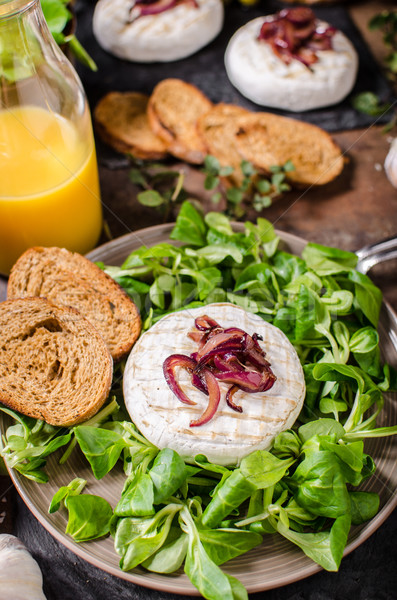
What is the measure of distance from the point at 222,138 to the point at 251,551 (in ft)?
6.74

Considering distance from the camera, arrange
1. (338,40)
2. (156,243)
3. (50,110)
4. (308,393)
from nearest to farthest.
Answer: (308,393) → (50,110) → (156,243) → (338,40)

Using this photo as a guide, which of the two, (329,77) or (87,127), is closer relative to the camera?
(87,127)

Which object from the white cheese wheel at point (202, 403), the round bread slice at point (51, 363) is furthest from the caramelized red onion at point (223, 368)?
the round bread slice at point (51, 363)

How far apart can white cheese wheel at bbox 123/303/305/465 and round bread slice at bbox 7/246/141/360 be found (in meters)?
0.15

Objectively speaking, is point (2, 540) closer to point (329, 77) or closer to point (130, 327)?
point (130, 327)

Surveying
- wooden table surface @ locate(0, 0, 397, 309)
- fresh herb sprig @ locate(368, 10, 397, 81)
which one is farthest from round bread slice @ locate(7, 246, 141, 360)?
fresh herb sprig @ locate(368, 10, 397, 81)

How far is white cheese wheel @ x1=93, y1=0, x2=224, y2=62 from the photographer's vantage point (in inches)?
131

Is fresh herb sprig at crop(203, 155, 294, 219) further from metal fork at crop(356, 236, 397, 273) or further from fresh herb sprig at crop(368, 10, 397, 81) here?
fresh herb sprig at crop(368, 10, 397, 81)

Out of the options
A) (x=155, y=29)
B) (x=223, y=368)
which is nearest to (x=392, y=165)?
(x=155, y=29)

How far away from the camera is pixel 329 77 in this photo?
123 inches

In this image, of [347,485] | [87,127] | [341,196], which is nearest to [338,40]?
[341,196]

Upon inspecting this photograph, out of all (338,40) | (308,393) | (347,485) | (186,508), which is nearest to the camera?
(186,508)

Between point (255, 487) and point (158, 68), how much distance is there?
2710 mm

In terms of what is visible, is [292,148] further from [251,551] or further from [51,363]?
[251,551]
